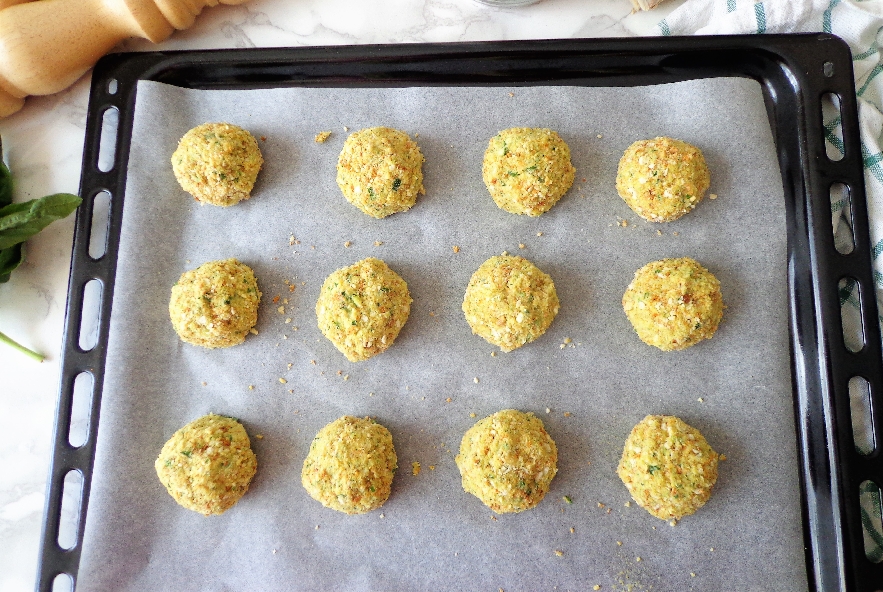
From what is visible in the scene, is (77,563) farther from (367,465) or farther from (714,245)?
(714,245)

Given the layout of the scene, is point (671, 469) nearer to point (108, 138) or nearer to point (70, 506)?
point (70, 506)

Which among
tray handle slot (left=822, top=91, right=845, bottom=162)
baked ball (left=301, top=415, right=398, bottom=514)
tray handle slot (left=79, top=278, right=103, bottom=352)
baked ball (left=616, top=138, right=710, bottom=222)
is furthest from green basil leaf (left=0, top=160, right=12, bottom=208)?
tray handle slot (left=822, top=91, right=845, bottom=162)

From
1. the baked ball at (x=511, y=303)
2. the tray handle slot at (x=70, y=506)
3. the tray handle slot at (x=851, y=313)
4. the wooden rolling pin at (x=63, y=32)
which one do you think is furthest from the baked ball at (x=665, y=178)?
the tray handle slot at (x=70, y=506)

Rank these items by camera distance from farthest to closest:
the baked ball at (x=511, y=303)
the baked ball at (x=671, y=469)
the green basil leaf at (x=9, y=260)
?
1. the green basil leaf at (x=9, y=260)
2. the baked ball at (x=511, y=303)
3. the baked ball at (x=671, y=469)

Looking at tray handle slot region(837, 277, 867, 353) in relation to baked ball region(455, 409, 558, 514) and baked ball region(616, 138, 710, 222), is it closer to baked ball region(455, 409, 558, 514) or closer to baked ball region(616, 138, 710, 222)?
baked ball region(616, 138, 710, 222)

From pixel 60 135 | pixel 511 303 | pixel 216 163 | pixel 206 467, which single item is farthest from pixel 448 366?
pixel 60 135

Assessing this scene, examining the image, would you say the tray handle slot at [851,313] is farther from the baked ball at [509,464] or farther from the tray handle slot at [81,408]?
the tray handle slot at [81,408]

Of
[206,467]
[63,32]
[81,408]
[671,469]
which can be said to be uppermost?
[63,32]
